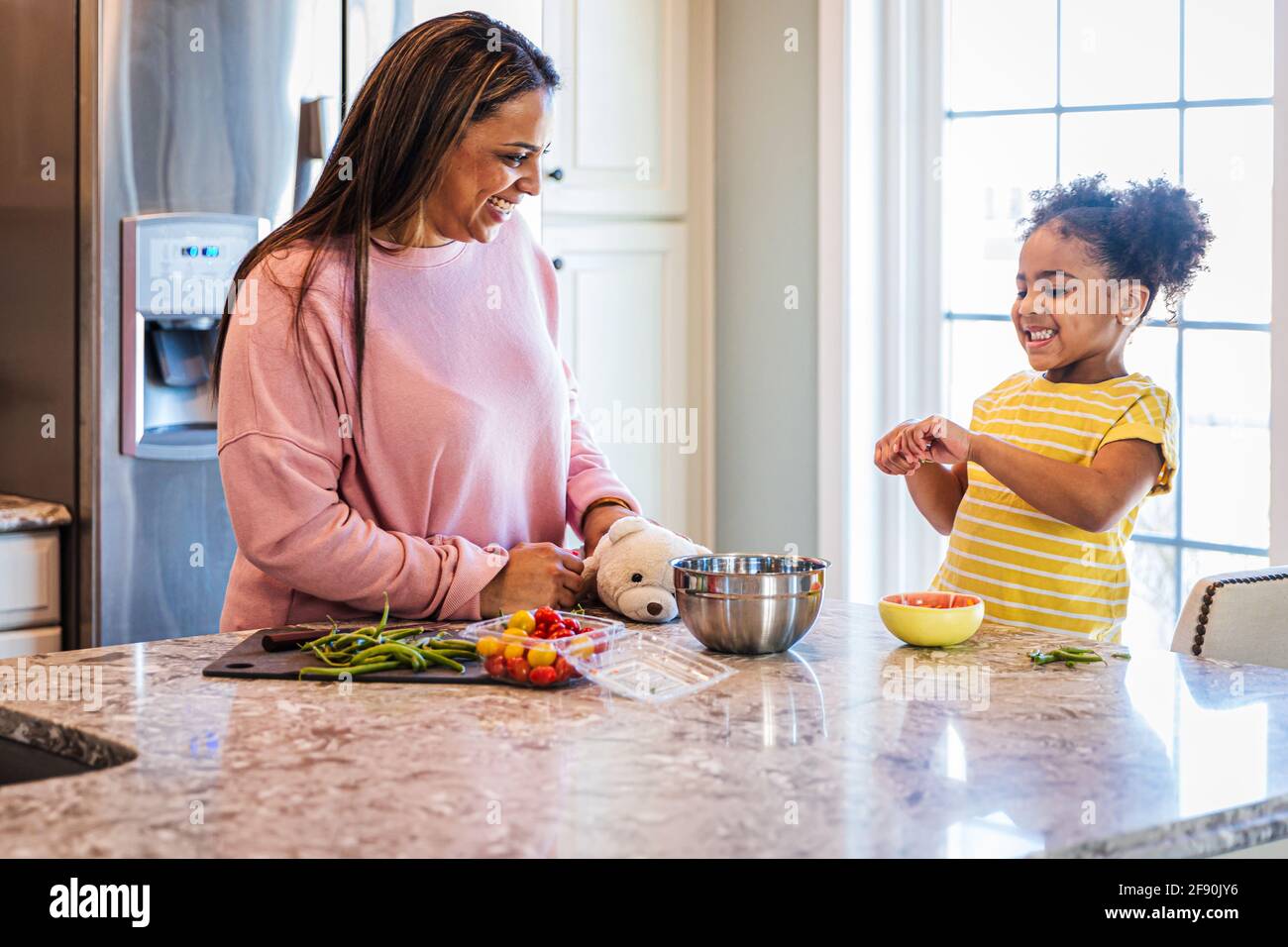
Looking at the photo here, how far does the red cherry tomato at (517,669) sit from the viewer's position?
51.9 inches

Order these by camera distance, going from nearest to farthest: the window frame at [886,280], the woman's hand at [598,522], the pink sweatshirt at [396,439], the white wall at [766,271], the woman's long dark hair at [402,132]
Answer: the pink sweatshirt at [396,439] → the woman's long dark hair at [402,132] → the woman's hand at [598,522] → the window frame at [886,280] → the white wall at [766,271]

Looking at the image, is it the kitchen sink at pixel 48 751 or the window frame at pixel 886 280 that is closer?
the kitchen sink at pixel 48 751

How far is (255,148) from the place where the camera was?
2.56 meters

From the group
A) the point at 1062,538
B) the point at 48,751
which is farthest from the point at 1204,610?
the point at 48,751

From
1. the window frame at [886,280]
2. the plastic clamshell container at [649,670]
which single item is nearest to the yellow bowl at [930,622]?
the plastic clamshell container at [649,670]

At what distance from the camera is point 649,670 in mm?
1352

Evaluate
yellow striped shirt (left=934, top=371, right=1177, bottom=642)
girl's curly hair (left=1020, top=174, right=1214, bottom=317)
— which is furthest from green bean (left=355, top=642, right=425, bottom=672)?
girl's curly hair (left=1020, top=174, right=1214, bottom=317)

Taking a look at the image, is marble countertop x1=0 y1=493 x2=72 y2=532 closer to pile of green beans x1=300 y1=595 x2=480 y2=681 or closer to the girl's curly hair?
pile of green beans x1=300 y1=595 x2=480 y2=681

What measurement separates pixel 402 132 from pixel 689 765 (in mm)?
902

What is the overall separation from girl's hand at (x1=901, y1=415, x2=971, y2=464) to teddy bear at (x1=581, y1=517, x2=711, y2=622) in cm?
31

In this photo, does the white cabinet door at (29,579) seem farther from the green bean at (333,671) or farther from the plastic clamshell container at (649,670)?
the plastic clamshell container at (649,670)

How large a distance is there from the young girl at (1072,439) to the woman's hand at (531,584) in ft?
1.40

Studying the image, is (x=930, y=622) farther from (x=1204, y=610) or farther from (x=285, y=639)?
(x=285, y=639)

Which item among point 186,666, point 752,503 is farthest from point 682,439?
point 186,666
